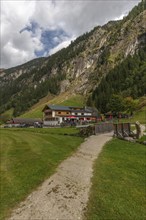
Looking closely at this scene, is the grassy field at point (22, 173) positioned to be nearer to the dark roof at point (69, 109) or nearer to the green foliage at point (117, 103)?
the green foliage at point (117, 103)

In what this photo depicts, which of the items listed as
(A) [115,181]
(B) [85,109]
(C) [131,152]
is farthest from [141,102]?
(A) [115,181]

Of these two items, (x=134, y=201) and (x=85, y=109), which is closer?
(x=134, y=201)

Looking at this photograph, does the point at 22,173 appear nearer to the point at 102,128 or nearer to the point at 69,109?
the point at 102,128

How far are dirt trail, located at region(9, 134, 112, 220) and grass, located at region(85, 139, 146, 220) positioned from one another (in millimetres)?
561

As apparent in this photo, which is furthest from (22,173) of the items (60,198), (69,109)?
(69,109)

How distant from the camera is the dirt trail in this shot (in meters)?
9.16

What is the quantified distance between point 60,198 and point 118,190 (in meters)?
3.44

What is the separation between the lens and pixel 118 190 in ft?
37.6

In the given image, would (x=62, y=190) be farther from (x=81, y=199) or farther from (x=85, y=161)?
(x=85, y=161)

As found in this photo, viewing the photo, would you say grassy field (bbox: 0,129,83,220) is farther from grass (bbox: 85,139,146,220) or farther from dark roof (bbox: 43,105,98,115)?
dark roof (bbox: 43,105,98,115)

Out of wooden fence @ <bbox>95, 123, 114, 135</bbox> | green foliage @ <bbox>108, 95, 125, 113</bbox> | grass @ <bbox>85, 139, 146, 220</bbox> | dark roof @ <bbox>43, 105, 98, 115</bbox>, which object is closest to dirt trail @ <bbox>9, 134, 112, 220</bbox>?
grass @ <bbox>85, 139, 146, 220</bbox>

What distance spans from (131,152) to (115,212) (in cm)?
1311

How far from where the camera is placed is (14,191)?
1200cm

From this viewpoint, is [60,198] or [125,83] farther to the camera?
[125,83]
